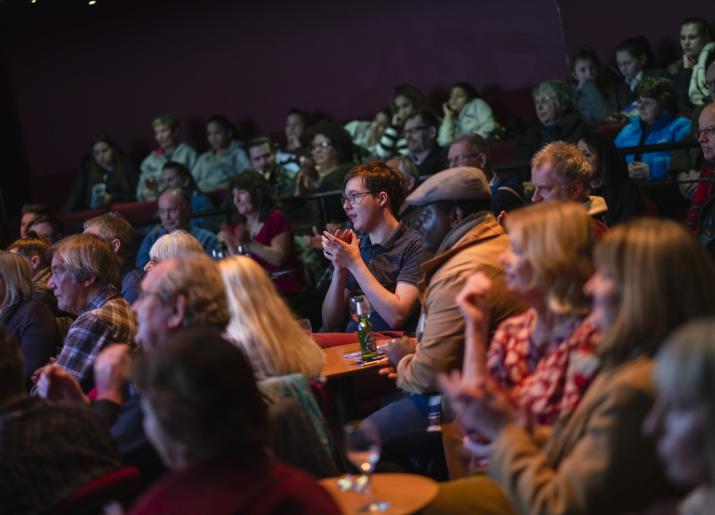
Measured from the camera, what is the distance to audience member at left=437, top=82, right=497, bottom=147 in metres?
8.47

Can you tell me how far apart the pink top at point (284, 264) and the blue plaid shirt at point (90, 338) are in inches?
93.2

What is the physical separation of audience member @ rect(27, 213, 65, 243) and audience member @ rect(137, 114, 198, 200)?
7.74ft

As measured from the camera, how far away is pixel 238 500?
89.0 inches

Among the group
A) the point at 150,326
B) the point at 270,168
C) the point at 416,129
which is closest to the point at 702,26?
the point at 416,129

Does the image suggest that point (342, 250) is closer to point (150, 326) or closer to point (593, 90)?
point (150, 326)

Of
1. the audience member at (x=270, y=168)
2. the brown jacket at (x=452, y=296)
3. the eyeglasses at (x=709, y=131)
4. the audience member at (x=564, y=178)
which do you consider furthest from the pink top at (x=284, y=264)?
the brown jacket at (x=452, y=296)

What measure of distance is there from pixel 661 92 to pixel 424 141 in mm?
1617

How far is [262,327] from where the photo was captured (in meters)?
3.14

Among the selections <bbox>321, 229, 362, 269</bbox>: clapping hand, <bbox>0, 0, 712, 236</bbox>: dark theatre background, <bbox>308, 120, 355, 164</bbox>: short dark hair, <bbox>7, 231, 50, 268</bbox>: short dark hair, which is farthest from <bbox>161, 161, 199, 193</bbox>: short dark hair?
<bbox>321, 229, 362, 269</bbox>: clapping hand

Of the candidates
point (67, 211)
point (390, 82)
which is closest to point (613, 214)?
point (390, 82)

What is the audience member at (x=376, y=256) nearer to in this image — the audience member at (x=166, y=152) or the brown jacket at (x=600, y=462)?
the brown jacket at (x=600, y=462)

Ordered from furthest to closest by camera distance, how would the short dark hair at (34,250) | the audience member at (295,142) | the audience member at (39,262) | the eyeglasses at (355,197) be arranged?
the audience member at (295,142), the short dark hair at (34,250), the audience member at (39,262), the eyeglasses at (355,197)

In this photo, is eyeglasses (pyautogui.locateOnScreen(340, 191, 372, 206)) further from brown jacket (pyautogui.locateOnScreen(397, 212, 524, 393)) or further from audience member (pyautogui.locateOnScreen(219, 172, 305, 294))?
audience member (pyautogui.locateOnScreen(219, 172, 305, 294))

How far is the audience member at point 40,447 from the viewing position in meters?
2.75
